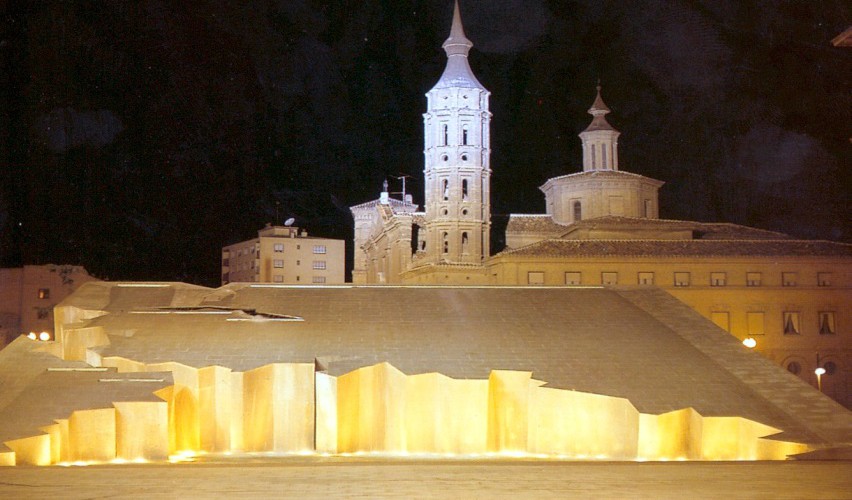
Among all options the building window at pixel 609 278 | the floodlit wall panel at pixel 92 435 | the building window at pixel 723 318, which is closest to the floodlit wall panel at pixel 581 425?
the floodlit wall panel at pixel 92 435

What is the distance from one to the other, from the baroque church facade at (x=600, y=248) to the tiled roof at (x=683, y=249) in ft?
0.24

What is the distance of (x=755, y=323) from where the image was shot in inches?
2087

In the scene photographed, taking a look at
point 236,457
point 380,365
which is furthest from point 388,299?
point 236,457

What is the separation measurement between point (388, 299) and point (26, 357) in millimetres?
12595

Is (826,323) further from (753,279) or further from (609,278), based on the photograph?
(609,278)

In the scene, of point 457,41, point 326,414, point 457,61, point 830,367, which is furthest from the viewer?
point 457,41

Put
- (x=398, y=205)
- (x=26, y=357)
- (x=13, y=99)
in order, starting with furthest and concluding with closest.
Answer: (x=398, y=205)
(x=13, y=99)
(x=26, y=357)

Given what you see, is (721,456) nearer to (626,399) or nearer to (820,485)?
(626,399)

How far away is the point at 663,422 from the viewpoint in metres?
26.3

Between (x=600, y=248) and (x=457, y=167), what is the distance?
1413 cm

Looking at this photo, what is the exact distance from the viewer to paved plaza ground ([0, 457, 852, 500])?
47.4 feet

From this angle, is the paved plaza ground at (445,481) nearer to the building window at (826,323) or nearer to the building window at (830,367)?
the building window at (830,367)

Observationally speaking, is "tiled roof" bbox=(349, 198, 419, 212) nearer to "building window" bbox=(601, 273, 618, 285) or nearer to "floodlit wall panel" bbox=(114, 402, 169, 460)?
"building window" bbox=(601, 273, 618, 285)

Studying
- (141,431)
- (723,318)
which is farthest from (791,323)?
(141,431)
